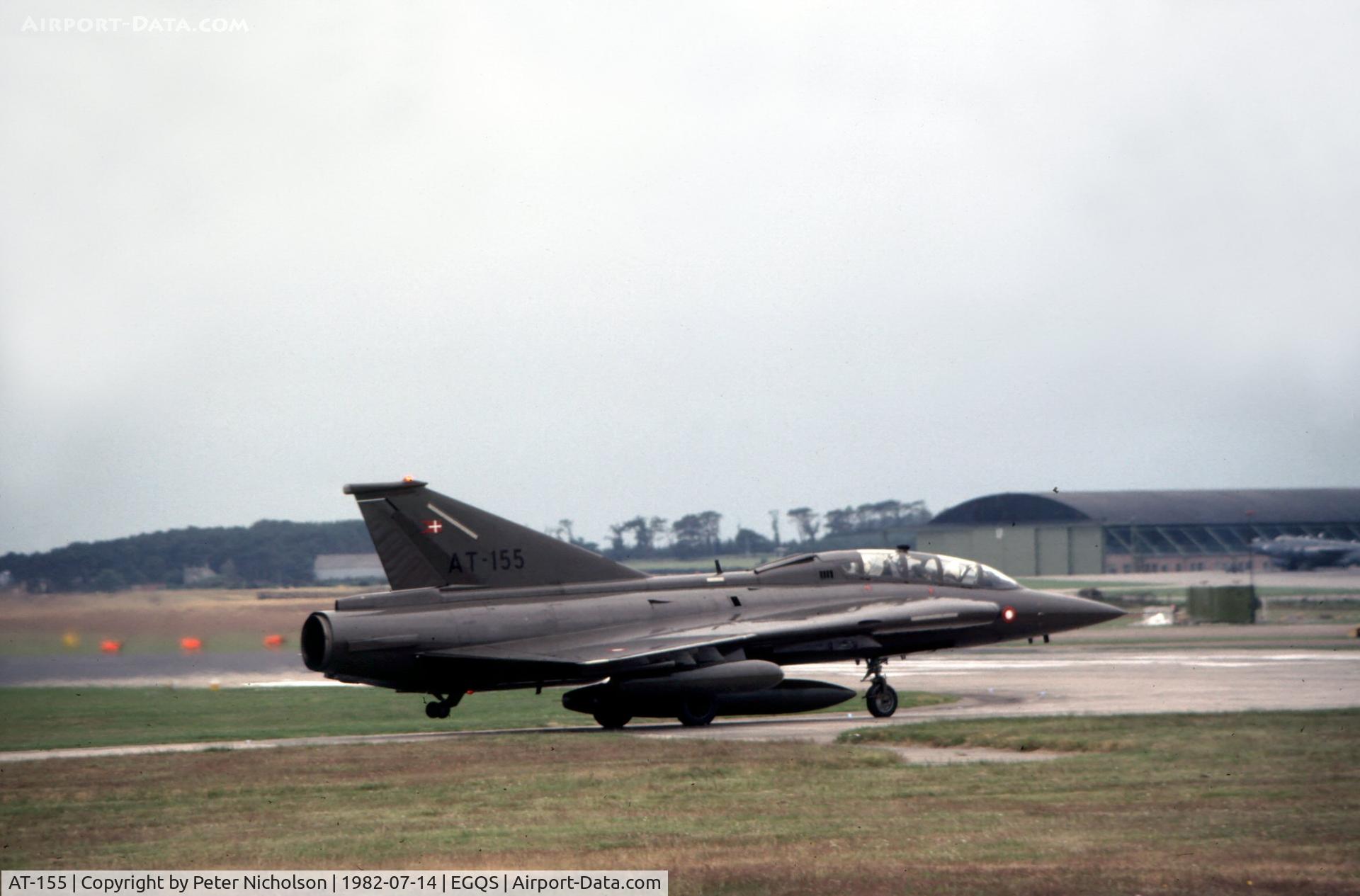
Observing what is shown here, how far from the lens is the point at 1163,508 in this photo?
7631 cm

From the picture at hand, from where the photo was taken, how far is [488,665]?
73.0ft

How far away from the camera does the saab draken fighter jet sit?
22109 millimetres

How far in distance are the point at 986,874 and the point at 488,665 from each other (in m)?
13.1

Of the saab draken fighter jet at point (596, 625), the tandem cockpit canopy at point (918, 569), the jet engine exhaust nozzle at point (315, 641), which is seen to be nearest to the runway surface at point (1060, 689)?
the saab draken fighter jet at point (596, 625)

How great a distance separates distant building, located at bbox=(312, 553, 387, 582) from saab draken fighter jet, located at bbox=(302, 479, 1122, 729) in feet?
71.5

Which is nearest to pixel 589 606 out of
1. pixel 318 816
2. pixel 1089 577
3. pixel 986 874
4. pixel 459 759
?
pixel 459 759

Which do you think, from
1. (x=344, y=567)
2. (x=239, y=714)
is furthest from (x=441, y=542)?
(x=344, y=567)

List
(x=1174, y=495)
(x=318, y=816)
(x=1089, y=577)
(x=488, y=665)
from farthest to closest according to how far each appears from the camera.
Result: 1. (x=1174, y=495)
2. (x=1089, y=577)
3. (x=488, y=665)
4. (x=318, y=816)

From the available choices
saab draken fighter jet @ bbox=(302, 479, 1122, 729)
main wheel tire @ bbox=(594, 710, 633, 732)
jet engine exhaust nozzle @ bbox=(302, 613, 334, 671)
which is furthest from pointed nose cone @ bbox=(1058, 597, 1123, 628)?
jet engine exhaust nozzle @ bbox=(302, 613, 334, 671)

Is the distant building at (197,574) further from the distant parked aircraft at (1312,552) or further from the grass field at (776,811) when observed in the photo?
the distant parked aircraft at (1312,552)

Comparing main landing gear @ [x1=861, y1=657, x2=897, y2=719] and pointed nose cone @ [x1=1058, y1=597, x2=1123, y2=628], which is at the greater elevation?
pointed nose cone @ [x1=1058, y1=597, x2=1123, y2=628]

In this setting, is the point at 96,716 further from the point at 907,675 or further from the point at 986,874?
the point at 986,874

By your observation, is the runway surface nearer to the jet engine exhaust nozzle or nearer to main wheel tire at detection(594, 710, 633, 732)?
main wheel tire at detection(594, 710, 633, 732)

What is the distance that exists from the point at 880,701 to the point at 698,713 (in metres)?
3.15
